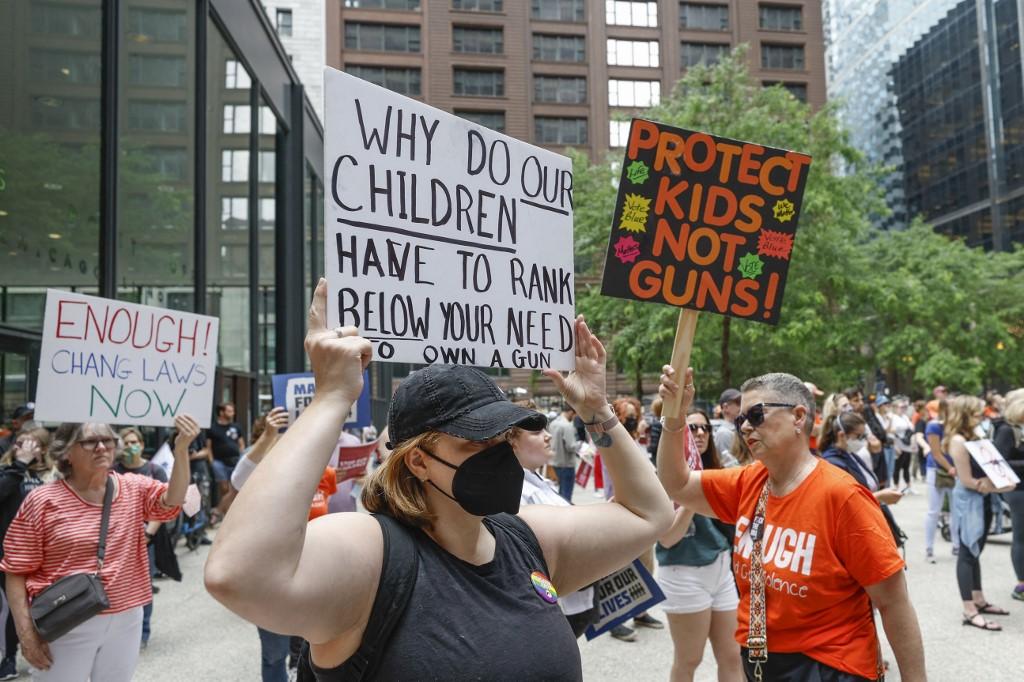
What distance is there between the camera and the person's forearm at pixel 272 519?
A: 4.77 ft

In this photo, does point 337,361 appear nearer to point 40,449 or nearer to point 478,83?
point 40,449

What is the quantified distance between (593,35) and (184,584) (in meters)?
53.0

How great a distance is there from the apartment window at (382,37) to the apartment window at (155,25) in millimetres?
44737

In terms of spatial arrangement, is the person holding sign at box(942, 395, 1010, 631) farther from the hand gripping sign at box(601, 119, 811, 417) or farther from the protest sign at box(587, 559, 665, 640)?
the hand gripping sign at box(601, 119, 811, 417)

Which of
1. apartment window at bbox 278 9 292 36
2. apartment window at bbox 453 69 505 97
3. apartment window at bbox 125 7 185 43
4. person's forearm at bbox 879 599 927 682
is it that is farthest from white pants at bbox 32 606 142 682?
apartment window at bbox 453 69 505 97

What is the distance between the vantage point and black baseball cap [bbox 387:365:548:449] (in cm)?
193

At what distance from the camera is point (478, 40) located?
55812 millimetres

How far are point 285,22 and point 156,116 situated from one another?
2780cm

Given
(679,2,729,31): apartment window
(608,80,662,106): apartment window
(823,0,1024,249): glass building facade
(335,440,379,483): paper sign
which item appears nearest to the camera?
(335,440,379,483): paper sign

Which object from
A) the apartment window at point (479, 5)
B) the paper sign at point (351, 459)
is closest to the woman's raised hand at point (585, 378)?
the paper sign at point (351, 459)

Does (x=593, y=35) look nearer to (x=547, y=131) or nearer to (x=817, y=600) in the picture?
(x=547, y=131)

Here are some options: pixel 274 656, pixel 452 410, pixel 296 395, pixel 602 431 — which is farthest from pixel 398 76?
pixel 452 410

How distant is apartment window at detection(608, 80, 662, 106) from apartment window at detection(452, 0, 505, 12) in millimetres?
8936

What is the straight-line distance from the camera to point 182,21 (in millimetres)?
12555
